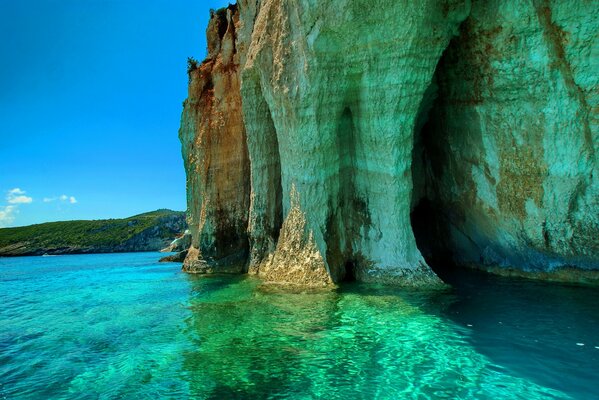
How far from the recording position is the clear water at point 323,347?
578cm

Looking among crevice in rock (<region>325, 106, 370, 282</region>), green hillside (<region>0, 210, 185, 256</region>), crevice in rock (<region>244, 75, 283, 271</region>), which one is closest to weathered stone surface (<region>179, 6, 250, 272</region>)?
crevice in rock (<region>244, 75, 283, 271</region>)

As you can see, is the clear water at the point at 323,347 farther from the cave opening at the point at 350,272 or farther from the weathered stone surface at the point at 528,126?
the weathered stone surface at the point at 528,126

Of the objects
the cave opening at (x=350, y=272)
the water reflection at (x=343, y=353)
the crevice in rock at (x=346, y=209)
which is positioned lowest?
the water reflection at (x=343, y=353)

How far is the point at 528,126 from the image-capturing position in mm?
13703

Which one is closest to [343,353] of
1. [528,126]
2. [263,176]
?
[528,126]

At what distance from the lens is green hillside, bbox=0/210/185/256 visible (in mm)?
94938

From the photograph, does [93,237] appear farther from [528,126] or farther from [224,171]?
[528,126]

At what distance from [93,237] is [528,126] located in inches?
4182

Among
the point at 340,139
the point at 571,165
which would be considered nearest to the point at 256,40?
the point at 340,139

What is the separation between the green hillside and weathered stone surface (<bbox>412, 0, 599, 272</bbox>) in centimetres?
9303

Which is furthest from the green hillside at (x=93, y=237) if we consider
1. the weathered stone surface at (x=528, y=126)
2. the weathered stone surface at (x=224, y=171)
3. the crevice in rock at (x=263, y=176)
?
the weathered stone surface at (x=528, y=126)

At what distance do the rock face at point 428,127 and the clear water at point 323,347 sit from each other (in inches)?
91.6

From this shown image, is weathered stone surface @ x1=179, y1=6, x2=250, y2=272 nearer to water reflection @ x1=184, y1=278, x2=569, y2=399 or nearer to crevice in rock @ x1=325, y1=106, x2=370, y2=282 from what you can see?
crevice in rock @ x1=325, y1=106, x2=370, y2=282

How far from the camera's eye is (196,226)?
27.6m
